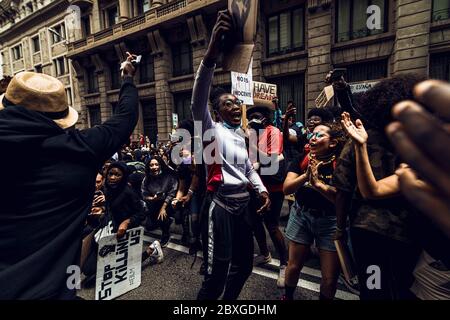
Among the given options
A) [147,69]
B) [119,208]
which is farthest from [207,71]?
[147,69]

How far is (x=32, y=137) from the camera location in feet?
3.82

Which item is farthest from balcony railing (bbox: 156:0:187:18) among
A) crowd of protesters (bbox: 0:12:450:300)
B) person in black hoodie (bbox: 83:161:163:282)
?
crowd of protesters (bbox: 0:12:450:300)

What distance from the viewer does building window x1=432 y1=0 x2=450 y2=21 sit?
8710 millimetres

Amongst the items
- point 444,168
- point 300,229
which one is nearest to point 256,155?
point 300,229

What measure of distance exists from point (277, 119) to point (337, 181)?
4.03 meters

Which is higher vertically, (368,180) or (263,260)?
(368,180)

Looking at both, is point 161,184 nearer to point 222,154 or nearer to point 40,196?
point 222,154

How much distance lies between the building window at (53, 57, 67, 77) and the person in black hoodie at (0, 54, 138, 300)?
26632mm

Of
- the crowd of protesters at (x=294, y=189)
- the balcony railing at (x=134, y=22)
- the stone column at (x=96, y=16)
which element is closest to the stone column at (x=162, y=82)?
the balcony railing at (x=134, y=22)

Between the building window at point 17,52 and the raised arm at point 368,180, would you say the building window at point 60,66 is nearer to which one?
the building window at point 17,52

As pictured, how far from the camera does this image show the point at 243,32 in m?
1.57

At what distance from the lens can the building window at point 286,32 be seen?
11719 mm

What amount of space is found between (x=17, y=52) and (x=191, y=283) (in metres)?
35.7

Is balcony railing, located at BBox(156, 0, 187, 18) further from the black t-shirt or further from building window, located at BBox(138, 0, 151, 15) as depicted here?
the black t-shirt
